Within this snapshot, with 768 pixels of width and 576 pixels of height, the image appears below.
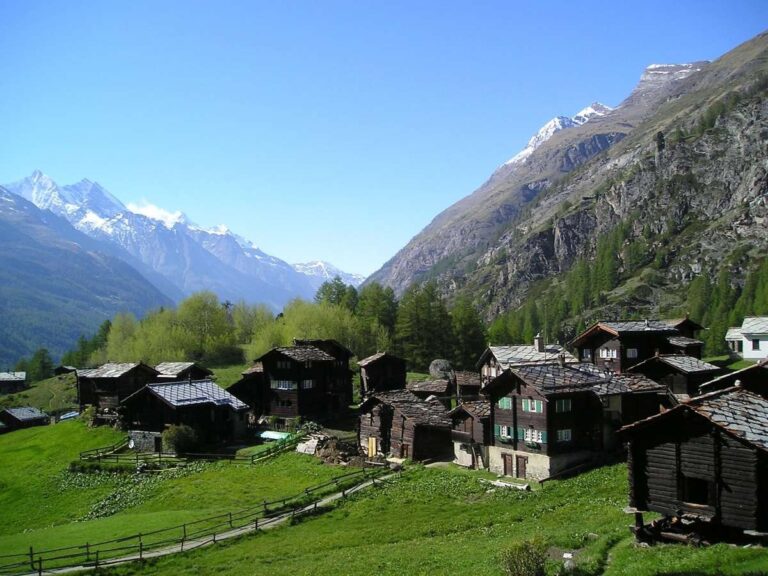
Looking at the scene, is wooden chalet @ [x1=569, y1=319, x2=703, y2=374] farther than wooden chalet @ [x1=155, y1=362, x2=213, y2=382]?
No

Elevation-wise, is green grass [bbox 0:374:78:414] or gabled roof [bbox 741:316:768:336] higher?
gabled roof [bbox 741:316:768:336]

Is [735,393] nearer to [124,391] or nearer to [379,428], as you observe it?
[379,428]

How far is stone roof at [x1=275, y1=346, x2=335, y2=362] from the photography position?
269 ft

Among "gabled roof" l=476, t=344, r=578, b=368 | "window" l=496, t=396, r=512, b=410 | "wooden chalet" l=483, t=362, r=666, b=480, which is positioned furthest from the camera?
"gabled roof" l=476, t=344, r=578, b=368

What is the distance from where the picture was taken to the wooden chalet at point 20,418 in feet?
364

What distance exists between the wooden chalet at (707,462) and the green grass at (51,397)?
118 m

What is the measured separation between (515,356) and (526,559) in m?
64.8

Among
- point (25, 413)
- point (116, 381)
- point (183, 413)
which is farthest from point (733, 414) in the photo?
point (25, 413)

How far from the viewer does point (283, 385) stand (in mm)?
82500

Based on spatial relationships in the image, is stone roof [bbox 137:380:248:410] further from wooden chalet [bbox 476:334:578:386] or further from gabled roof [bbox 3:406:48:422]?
gabled roof [bbox 3:406:48:422]

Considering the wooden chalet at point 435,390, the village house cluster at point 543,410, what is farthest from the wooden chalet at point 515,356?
the wooden chalet at point 435,390

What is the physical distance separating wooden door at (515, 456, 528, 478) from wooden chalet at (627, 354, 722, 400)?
856 inches

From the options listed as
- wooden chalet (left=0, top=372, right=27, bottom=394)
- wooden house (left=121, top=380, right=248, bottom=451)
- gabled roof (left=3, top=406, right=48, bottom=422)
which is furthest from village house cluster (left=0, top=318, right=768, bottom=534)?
wooden chalet (left=0, top=372, right=27, bottom=394)

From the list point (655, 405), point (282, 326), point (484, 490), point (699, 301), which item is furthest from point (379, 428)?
point (699, 301)
